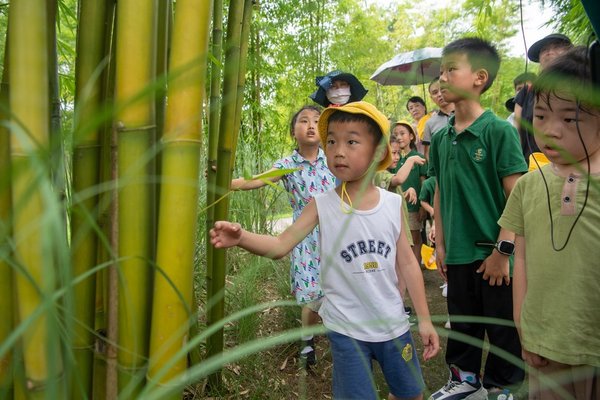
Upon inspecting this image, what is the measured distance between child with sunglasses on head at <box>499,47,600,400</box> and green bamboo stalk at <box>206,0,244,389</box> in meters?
0.81

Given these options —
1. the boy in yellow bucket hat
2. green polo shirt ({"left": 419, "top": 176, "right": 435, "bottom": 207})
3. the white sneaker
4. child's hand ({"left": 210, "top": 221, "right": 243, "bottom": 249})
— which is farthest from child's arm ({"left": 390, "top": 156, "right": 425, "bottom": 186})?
child's hand ({"left": 210, "top": 221, "right": 243, "bottom": 249})

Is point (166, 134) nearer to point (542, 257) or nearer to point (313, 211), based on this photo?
point (313, 211)

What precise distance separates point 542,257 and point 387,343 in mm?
539

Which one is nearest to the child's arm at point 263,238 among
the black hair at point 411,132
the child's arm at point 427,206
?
the child's arm at point 427,206

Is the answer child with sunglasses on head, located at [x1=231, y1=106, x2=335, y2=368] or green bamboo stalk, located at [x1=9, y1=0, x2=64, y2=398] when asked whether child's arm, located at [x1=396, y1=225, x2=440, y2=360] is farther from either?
green bamboo stalk, located at [x1=9, y1=0, x2=64, y2=398]

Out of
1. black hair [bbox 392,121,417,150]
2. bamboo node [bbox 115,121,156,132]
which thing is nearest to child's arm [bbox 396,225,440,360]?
bamboo node [bbox 115,121,156,132]

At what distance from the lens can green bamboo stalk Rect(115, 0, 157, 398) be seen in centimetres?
66

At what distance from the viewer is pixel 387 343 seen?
1.56 metres

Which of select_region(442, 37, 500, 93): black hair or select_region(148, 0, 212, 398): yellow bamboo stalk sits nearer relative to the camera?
select_region(148, 0, 212, 398): yellow bamboo stalk

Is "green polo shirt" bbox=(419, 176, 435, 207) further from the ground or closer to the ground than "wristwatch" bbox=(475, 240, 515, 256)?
further from the ground

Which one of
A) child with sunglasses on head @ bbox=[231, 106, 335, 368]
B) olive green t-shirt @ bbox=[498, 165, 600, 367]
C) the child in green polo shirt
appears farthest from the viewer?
child with sunglasses on head @ bbox=[231, 106, 335, 368]

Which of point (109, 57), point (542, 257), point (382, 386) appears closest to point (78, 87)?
point (109, 57)

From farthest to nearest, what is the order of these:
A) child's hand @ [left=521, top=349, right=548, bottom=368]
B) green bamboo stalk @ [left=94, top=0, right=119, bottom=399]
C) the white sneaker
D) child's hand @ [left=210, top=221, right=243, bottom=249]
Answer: the white sneaker < child's hand @ [left=521, top=349, right=548, bottom=368] < child's hand @ [left=210, top=221, right=243, bottom=249] < green bamboo stalk @ [left=94, top=0, right=119, bottom=399]

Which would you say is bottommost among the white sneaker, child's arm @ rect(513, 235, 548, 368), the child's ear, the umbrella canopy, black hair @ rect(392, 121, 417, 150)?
the white sneaker
